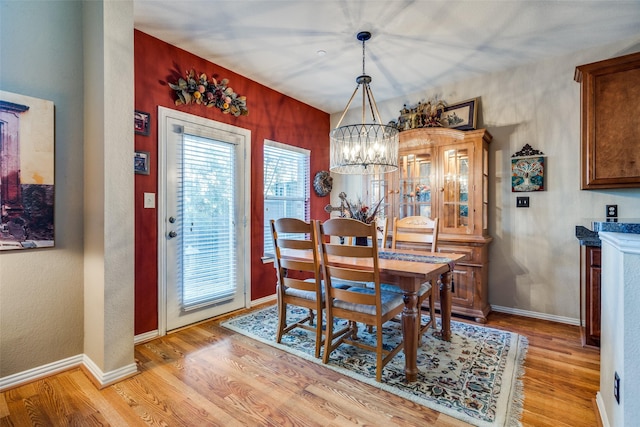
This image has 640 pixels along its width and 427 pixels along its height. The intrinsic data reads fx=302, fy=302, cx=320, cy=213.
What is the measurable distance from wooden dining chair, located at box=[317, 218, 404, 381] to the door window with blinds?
171 centimetres

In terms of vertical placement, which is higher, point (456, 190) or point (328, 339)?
point (456, 190)

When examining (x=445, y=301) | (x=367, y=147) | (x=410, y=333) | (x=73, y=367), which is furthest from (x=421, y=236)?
(x=73, y=367)

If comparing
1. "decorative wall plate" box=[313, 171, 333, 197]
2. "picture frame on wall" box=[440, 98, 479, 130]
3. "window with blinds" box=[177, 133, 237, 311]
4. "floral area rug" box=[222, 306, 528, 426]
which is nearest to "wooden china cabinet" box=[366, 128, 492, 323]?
"picture frame on wall" box=[440, 98, 479, 130]

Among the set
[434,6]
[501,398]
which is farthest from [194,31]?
[501,398]

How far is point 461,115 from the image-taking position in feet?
11.6

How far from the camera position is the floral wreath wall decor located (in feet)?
9.31

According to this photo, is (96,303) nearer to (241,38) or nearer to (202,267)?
(202,267)

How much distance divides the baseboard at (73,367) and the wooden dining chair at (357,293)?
1365mm

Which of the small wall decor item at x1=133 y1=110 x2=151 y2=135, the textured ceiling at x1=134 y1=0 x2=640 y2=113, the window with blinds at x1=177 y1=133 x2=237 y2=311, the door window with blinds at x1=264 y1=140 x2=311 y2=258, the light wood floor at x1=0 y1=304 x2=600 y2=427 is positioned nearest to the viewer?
the light wood floor at x1=0 y1=304 x2=600 y2=427

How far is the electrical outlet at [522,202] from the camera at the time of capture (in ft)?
10.5

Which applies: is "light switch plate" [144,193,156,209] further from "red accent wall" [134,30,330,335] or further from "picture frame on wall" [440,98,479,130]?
"picture frame on wall" [440,98,479,130]

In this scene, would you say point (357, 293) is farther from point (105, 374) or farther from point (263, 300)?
point (263, 300)

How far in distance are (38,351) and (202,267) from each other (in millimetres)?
1295

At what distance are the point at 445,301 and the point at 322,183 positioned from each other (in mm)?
2495
